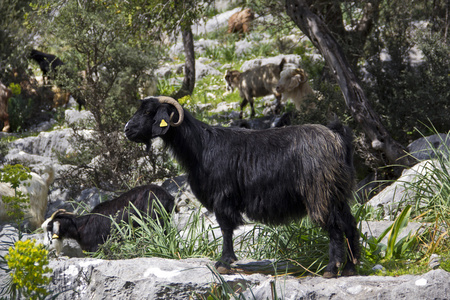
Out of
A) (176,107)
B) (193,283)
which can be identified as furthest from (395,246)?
(176,107)

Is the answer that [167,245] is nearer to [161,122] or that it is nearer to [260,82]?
[161,122]

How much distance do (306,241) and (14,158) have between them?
7644 millimetres

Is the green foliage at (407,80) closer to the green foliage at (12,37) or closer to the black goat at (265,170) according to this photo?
the black goat at (265,170)

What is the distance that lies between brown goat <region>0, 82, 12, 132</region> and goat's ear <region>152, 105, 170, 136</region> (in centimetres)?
1111

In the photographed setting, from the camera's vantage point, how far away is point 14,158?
1029 cm

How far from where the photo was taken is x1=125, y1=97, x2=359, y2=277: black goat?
406 cm

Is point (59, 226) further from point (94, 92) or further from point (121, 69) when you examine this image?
point (121, 69)

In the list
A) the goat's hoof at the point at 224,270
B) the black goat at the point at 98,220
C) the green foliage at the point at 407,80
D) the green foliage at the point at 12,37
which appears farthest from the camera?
the green foliage at the point at 12,37

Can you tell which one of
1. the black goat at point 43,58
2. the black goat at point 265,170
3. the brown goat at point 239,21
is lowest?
the black goat at point 265,170

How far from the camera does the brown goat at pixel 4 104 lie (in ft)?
45.5

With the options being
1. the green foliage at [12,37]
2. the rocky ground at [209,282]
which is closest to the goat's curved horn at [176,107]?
the rocky ground at [209,282]

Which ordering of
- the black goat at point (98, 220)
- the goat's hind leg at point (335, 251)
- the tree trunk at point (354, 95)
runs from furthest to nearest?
the tree trunk at point (354, 95)
the black goat at point (98, 220)
the goat's hind leg at point (335, 251)

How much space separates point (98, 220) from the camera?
669 cm

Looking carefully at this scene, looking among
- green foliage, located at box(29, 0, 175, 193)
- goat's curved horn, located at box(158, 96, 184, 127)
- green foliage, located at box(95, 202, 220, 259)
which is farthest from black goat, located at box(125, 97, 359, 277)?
Result: green foliage, located at box(29, 0, 175, 193)
